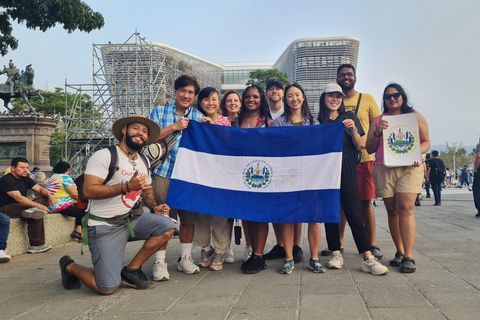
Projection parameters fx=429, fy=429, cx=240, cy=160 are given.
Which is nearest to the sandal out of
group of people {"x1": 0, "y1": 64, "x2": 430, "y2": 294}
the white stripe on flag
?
group of people {"x1": 0, "y1": 64, "x2": 430, "y2": 294}

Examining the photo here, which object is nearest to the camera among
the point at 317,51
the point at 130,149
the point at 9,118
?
the point at 130,149

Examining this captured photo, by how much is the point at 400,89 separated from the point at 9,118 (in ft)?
44.6

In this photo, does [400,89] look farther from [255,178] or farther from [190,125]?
[190,125]

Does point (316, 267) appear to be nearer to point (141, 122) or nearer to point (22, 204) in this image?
point (141, 122)

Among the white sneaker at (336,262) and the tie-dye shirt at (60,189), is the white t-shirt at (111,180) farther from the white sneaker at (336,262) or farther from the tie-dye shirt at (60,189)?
the tie-dye shirt at (60,189)

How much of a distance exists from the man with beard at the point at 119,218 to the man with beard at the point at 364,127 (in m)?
2.49

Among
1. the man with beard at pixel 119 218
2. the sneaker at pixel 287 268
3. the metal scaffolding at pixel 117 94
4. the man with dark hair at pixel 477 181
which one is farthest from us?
the metal scaffolding at pixel 117 94

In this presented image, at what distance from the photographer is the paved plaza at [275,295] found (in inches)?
125

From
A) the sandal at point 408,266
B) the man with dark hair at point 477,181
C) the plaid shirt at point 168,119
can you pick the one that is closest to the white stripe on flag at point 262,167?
the plaid shirt at point 168,119

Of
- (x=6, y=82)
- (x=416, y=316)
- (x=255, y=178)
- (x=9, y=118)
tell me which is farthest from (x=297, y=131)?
(x=6, y=82)

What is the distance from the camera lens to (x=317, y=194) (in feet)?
15.2

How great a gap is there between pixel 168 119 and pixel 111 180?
3.97 feet

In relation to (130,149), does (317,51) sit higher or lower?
higher

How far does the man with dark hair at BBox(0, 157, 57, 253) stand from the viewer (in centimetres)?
664
